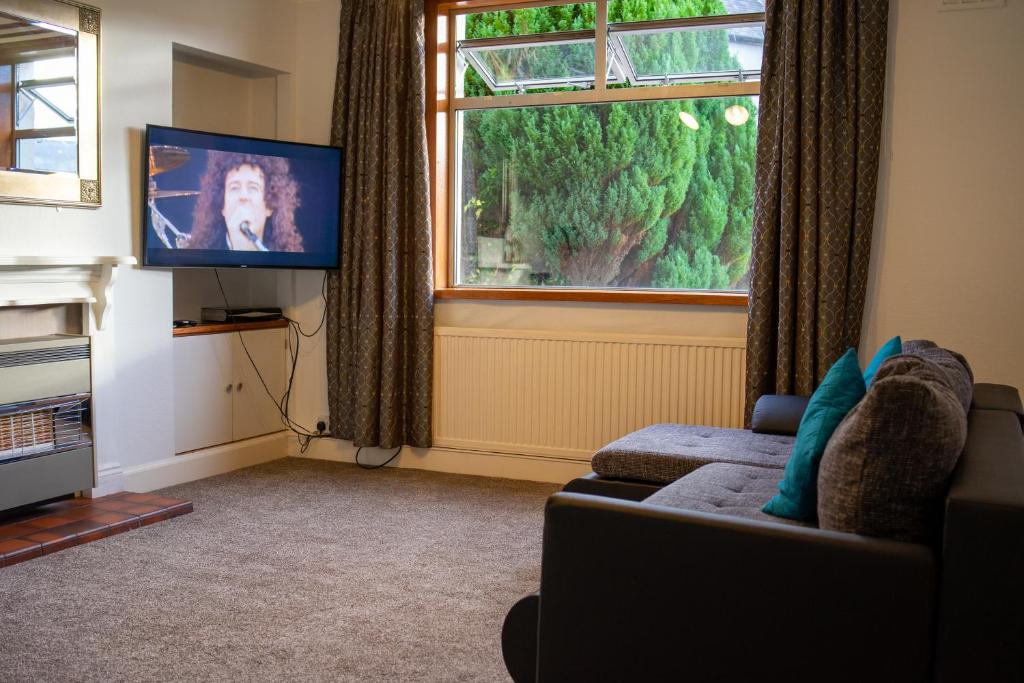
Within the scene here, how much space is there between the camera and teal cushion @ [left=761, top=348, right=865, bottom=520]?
201 centimetres

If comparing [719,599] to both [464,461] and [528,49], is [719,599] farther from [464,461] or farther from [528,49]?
[528,49]

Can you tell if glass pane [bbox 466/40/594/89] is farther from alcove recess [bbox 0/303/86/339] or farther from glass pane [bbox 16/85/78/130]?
alcove recess [bbox 0/303/86/339]

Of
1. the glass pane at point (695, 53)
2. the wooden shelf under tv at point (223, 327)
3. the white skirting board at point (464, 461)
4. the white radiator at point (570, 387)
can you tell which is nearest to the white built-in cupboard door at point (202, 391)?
the wooden shelf under tv at point (223, 327)

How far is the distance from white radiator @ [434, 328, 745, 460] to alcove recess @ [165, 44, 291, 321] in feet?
3.97

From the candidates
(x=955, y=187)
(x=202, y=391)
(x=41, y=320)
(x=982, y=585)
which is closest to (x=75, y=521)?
(x=41, y=320)

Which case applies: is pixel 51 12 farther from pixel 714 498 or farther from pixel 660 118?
pixel 714 498

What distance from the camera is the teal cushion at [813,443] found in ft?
6.59

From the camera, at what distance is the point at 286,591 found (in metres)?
3.07

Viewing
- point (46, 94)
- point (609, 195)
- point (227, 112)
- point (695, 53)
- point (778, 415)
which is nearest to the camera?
point (778, 415)

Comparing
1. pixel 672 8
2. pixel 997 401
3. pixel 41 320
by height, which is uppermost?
pixel 672 8

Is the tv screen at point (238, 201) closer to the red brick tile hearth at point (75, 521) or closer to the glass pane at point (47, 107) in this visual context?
the glass pane at point (47, 107)

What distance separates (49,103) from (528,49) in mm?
2283

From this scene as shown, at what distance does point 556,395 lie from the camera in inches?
184

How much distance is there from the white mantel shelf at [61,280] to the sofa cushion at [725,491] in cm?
255
